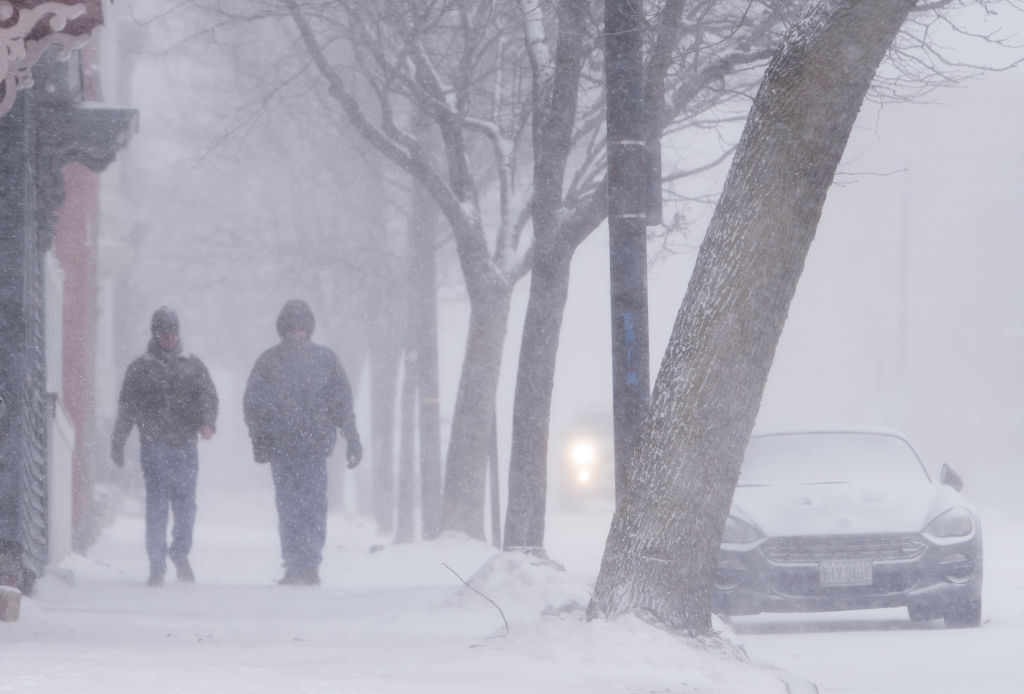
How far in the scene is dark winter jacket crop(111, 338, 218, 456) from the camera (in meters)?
10.8

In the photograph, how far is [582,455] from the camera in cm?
2995

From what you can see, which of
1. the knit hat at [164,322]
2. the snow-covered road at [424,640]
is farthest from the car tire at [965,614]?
the knit hat at [164,322]

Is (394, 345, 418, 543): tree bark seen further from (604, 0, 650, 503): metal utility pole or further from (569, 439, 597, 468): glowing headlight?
(604, 0, 650, 503): metal utility pole

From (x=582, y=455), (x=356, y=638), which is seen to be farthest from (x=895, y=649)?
(x=582, y=455)

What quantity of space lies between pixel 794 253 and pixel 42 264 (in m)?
5.30

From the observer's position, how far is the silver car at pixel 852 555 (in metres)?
10.0

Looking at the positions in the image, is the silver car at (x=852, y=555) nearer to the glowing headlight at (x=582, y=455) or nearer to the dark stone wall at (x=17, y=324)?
the dark stone wall at (x=17, y=324)

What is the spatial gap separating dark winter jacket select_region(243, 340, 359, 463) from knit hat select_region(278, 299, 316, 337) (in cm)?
13

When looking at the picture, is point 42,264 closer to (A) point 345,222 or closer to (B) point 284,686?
(B) point 284,686

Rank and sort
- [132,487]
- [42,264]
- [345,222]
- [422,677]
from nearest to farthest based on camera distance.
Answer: [422,677] → [42,264] → [345,222] → [132,487]

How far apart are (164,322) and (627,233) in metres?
4.17

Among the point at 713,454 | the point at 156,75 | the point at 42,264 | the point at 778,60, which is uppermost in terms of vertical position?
the point at 156,75

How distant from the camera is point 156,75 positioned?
25188mm

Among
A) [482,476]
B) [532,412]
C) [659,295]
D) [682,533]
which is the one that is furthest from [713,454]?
[659,295]
